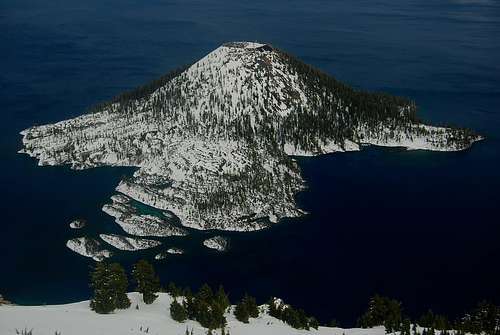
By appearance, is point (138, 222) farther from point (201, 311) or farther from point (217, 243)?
point (201, 311)

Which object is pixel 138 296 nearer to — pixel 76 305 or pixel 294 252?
pixel 76 305

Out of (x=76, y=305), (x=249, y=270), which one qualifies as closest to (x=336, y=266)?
(x=249, y=270)

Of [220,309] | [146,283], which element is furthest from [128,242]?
[220,309]

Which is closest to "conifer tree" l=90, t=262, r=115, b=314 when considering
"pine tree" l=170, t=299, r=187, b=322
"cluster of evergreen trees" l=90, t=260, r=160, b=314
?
"cluster of evergreen trees" l=90, t=260, r=160, b=314

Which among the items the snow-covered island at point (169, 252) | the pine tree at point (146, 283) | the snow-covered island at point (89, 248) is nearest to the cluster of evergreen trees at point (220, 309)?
the pine tree at point (146, 283)

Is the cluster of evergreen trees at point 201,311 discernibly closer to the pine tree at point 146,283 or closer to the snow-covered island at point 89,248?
the pine tree at point 146,283

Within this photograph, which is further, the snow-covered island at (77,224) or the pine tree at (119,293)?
the snow-covered island at (77,224)

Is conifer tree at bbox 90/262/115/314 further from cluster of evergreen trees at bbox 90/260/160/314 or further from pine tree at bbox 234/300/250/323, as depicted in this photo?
pine tree at bbox 234/300/250/323
